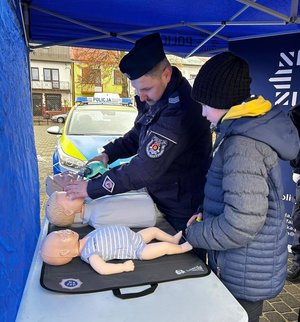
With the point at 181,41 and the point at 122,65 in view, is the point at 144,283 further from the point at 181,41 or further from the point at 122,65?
the point at 181,41

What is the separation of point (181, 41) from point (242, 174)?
9.46 feet

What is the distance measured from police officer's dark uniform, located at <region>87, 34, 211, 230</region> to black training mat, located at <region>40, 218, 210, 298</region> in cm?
39

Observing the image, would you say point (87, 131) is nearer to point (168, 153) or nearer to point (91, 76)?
point (168, 153)

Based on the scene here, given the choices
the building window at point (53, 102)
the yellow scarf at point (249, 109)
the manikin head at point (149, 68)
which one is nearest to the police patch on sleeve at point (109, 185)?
the manikin head at point (149, 68)

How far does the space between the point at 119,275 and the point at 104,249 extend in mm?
114

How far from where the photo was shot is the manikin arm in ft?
3.71

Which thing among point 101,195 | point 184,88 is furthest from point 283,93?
point 101,195

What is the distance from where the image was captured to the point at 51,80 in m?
30.1

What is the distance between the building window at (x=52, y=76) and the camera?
30016mm

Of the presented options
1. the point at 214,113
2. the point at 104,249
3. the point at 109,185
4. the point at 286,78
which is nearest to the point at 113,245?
the point at 104,249

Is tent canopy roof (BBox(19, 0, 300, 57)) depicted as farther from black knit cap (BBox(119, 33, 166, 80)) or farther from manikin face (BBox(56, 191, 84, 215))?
manikin face (BBox(56, 191, 84, 215))

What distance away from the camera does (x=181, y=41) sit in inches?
140

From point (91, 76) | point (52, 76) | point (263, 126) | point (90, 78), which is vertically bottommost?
point (263, 126)

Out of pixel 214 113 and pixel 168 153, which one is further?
pixel 168 153
